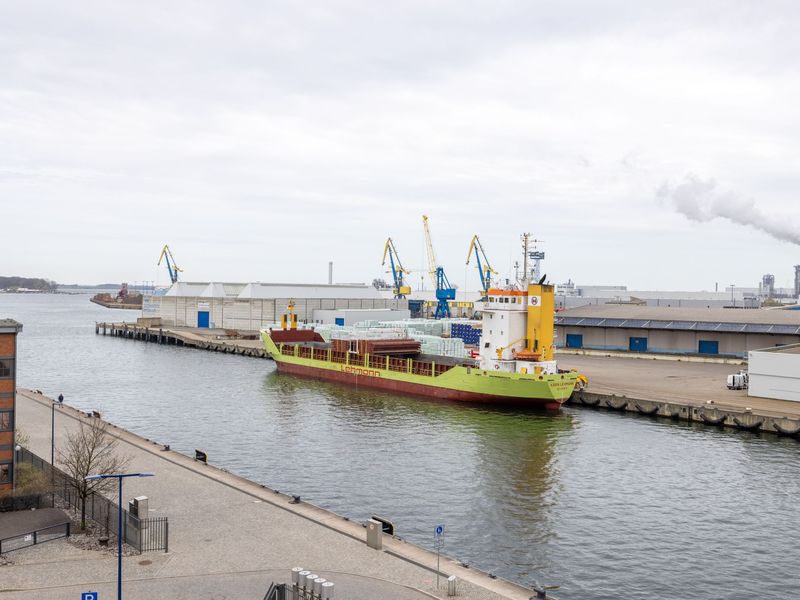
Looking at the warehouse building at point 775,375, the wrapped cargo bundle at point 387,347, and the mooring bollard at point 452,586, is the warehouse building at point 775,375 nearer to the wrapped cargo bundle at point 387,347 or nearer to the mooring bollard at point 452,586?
the wrapped cargo bundle at point 387,347

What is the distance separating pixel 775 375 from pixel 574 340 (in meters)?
36.4

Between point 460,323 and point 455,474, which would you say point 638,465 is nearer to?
point 455,474

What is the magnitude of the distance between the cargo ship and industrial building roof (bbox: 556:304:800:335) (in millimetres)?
24422

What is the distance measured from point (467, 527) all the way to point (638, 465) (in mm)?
13004

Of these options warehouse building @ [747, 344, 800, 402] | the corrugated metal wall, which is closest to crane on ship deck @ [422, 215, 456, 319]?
the corrugated metal wall

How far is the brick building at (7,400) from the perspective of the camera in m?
24.9

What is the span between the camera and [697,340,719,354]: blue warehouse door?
7600 centimetres

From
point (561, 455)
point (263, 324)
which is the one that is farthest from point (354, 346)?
point (263, 324)

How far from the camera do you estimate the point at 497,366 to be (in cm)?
5628

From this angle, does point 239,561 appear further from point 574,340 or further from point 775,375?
point 574,340

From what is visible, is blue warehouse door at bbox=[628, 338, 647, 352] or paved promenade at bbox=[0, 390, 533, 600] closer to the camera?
paved promenade at bbox=[0, 390, 533, 600]

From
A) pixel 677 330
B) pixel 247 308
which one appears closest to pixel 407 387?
pixel 677 330

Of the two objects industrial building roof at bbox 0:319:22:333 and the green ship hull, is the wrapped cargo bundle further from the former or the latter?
industrial building roof at bbox 0:319:22:333

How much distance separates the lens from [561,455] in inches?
1538
